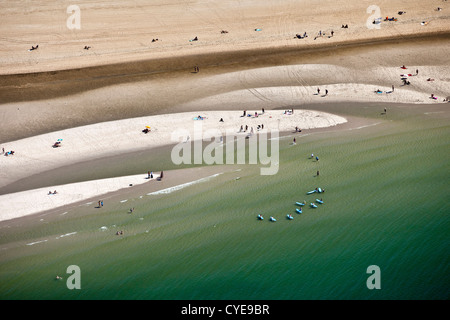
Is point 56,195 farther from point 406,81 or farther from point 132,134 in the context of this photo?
point 406,81

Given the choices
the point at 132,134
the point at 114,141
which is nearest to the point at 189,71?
the point at 132,134

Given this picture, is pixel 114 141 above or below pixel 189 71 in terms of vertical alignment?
below

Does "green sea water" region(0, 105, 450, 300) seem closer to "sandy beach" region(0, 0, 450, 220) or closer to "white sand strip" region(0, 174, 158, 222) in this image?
"white sand strip" region(0, 174, 158, 222)

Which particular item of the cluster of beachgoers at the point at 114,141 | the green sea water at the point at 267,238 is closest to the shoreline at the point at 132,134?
the cluster of beachgoers at the point at 114,141

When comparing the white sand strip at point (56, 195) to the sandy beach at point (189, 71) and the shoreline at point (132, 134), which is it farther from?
the shoreline at point (132, 134)
